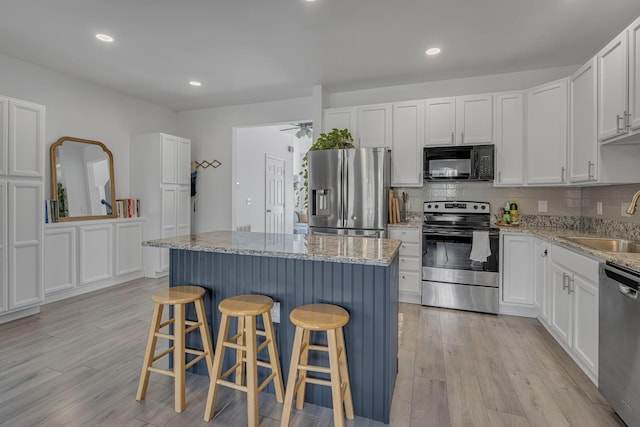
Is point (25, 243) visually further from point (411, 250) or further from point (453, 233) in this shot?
point (453, 233)

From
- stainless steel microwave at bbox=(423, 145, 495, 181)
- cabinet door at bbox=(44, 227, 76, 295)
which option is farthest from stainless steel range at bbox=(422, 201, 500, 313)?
cabinet door at bbox=(44, 227, 76, 295)

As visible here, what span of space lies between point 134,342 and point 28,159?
6.92 feet

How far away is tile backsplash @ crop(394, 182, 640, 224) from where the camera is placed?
3125 millimetres

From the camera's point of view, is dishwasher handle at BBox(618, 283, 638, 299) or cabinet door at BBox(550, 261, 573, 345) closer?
dishwasher handle at BBox(618, 283, 638, 299)

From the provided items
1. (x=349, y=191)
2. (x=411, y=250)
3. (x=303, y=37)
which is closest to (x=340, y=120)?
(x=349, y=191)

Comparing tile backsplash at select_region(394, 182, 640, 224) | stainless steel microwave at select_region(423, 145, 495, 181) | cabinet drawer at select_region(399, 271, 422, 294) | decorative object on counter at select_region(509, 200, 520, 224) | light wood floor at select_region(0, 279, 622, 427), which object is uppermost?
stainless steel microwave at select_region(423, 145, 495, 181)

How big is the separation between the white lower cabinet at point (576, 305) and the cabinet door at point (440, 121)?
1.68m

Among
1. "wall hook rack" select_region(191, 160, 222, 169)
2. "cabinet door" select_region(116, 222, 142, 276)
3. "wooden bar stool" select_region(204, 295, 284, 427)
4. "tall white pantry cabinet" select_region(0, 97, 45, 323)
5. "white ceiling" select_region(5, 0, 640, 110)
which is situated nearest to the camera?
"wooden bar stool" select_region(204, 295, 284, 427)

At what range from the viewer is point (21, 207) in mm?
3156

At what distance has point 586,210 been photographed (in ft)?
11.5

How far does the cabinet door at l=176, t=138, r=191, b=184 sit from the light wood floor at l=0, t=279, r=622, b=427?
8.37ft

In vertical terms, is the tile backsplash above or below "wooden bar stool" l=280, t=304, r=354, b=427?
above

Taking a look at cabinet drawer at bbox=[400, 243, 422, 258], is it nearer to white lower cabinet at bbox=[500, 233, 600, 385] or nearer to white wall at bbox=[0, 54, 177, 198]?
white lower cabinet at bbox=[500, 233, 600, 385]

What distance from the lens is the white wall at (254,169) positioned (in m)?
5.69
